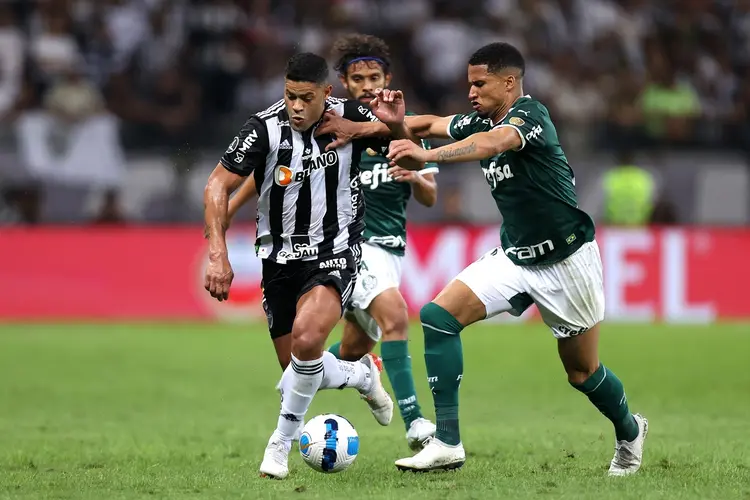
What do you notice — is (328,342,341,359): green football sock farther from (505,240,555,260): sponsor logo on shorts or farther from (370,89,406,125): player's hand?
(370,89,406,125): player's hand

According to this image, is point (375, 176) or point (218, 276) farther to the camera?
point (375, 176)

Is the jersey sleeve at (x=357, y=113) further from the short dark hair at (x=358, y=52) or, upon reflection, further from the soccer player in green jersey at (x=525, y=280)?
the short dark hair at (x=358, y=52)

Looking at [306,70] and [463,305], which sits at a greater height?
[306,70]

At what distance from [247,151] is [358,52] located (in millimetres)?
1919

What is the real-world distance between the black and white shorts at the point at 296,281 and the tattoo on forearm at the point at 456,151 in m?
1.05

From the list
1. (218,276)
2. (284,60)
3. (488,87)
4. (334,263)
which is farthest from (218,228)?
(284,60)

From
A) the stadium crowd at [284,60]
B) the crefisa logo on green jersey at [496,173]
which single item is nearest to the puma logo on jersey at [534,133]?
the crefisa logo on green jersey at [496,173]

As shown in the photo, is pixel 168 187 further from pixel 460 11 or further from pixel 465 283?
pixel 465 283

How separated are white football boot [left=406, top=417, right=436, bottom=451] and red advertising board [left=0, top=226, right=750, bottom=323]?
856cm

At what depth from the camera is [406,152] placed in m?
6.41

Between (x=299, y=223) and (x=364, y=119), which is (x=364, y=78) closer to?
(x=364, y=119)

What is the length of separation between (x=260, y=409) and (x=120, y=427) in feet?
4.61

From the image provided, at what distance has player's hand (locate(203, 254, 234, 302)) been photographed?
6504 millimetres

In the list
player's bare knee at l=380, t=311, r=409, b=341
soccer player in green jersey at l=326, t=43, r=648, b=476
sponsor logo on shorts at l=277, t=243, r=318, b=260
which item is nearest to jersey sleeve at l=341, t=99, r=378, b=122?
soccer player in green jersey at l=326, t=43, r=648, b=476
